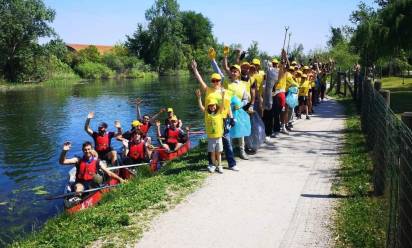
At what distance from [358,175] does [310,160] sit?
1.50 meters

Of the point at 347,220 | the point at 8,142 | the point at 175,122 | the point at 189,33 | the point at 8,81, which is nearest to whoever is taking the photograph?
the point at 347,220

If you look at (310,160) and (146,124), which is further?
(146,124)

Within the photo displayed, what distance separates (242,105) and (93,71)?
253 ft

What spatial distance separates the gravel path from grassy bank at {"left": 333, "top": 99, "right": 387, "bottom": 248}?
183 mm

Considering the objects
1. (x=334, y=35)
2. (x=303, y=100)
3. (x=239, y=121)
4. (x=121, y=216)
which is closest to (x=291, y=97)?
(x=303, y=100)

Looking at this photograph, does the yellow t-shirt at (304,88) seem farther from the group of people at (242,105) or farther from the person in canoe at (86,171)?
the person in canoe at (86,171)

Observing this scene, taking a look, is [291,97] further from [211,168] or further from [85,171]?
[85,171]

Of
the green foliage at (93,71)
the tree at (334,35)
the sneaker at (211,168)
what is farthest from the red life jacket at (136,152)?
the green foliage at (93,71)

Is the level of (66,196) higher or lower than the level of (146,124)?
lower

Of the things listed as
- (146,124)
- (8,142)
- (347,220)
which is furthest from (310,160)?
(8,142)

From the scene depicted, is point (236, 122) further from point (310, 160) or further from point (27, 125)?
point (27, 125)

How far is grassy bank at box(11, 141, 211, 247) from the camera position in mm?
5930

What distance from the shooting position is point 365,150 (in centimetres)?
1043

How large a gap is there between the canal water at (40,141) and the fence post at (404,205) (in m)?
7.01
